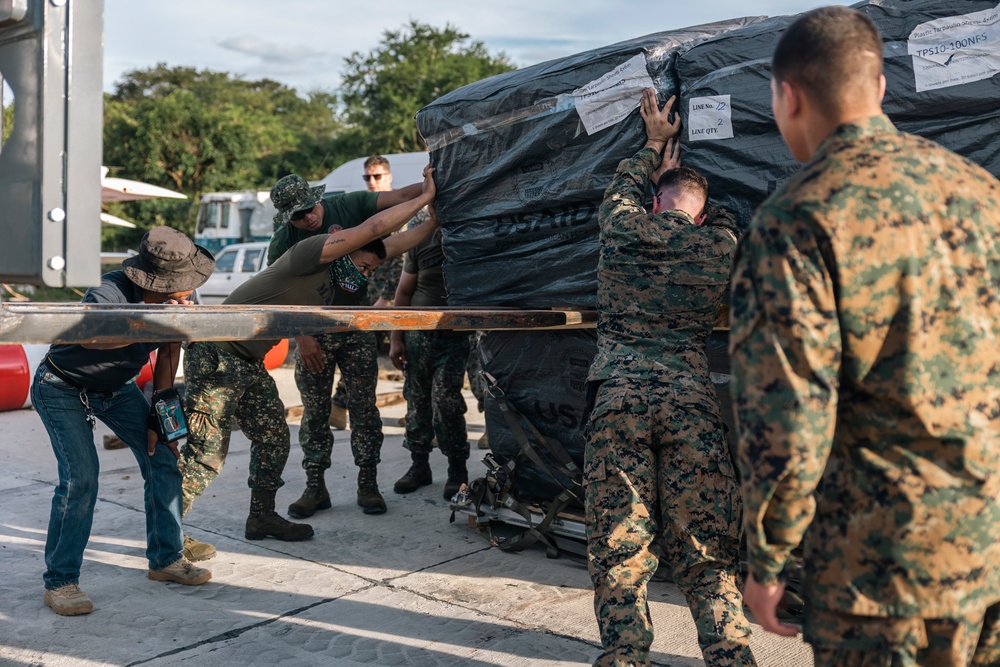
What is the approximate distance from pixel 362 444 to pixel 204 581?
144cm

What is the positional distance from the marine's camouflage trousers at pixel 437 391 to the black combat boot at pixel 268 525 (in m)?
1.20

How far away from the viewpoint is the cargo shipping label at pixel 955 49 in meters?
3.22

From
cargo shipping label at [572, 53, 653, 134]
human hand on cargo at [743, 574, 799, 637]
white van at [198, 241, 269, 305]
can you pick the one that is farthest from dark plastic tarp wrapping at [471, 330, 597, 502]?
white van at [198, 241, 269, 305]

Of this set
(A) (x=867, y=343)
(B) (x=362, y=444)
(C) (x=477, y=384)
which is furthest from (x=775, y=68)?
(C) (x=477, y=384)

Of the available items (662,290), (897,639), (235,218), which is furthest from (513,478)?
(235,218)

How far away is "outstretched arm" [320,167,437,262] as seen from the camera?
14.8 ft

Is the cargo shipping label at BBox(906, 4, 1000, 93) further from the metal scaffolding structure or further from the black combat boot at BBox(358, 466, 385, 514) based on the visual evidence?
the black combat boot at BBox(358, 466, 385, 514)

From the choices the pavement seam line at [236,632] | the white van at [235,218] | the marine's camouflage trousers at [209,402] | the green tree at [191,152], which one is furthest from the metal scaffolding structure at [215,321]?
the green tree at [191,152]

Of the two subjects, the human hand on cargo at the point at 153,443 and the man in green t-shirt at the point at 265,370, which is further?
the man in green t-shirt at the point at 265,370

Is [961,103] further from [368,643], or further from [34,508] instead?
[34,508]

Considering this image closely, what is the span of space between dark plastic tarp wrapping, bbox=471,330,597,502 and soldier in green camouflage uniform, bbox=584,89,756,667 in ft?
3.61

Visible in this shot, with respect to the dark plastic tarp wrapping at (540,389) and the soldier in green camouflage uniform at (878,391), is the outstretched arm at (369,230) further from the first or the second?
the soldier in green camouflage uniform at (878,391)

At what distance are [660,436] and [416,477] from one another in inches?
124

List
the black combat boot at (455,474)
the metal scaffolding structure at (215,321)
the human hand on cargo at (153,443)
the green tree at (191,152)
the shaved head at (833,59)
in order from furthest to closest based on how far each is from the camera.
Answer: the green tree at (191,152), the black combat boot at (455,474), the human hand on cargo at (153,443), the metal scaffolding structure at (215,321), the shaved head at (833,59)
